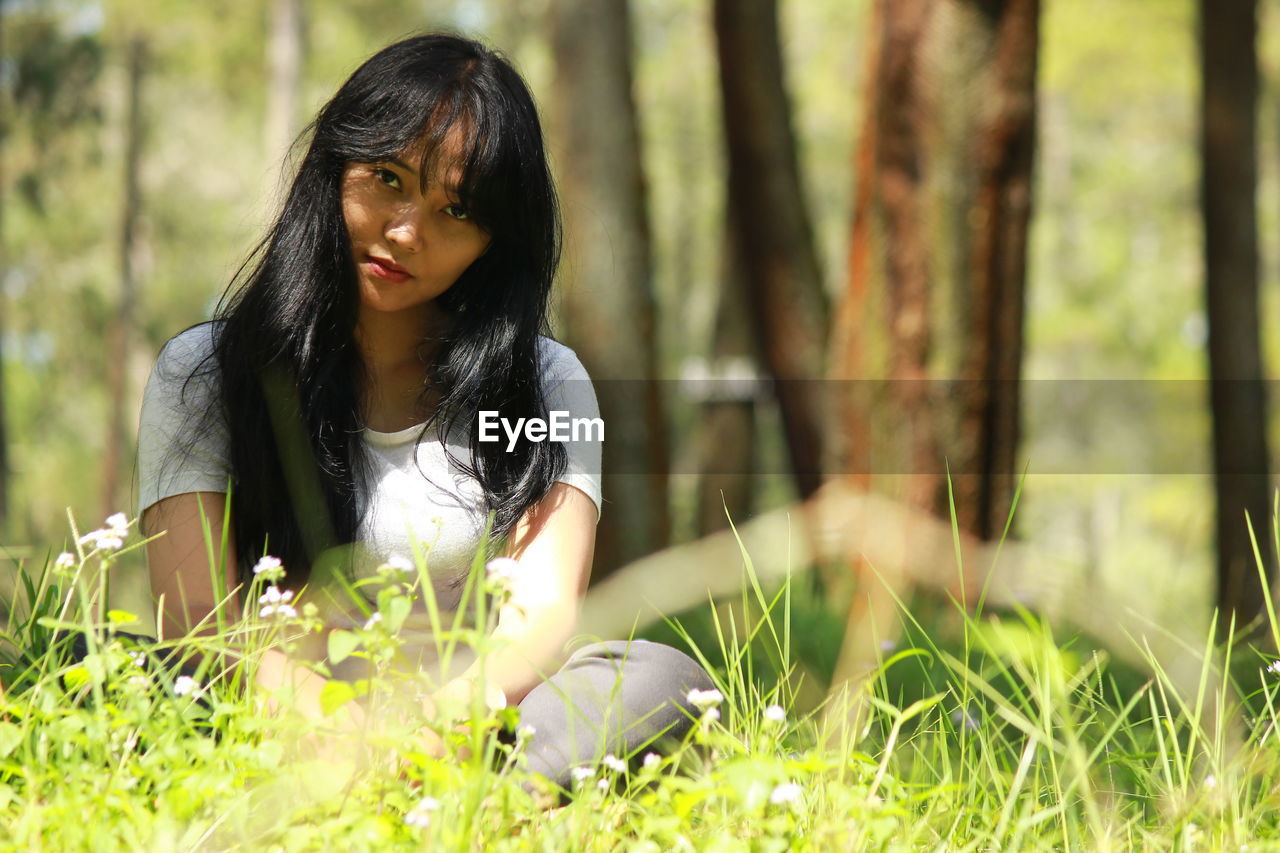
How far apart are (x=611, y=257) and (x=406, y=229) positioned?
10.5 feet

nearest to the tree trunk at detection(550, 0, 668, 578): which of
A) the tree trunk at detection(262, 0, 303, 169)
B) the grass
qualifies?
the grass

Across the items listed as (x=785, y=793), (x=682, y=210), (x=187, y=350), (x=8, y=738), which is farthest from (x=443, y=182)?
(x=682, y=210)

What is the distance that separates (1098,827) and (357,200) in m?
1.58

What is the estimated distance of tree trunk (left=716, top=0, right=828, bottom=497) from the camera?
18.8 feet

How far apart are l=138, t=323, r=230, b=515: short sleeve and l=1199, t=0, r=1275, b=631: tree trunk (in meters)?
4.24

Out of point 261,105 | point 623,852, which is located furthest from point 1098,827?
point 261,105

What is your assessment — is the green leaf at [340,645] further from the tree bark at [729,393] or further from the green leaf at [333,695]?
the tree bark at [729,393]

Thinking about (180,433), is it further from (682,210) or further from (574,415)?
(682,210)

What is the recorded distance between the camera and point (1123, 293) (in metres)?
21.2

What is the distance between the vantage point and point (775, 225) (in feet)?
19.7

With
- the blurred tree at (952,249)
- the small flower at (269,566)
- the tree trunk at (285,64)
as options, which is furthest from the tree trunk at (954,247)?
the tree trunk at (285,64)

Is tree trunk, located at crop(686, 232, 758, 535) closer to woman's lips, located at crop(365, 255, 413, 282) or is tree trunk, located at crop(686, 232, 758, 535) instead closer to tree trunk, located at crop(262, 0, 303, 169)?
woman's lips, located at crop(365, 255, 413, 282)

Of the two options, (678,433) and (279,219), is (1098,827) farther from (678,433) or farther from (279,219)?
(678,433)

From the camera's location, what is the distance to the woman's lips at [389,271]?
7.14 feet
